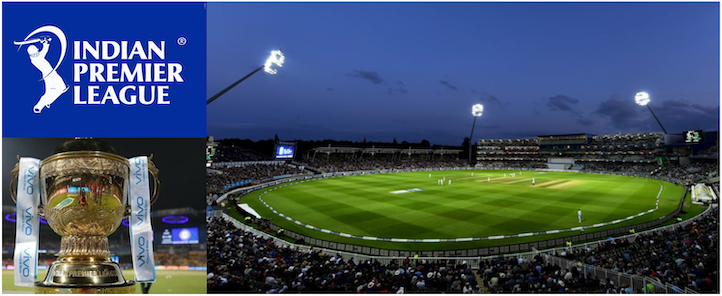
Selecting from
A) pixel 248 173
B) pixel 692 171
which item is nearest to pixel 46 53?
pixel 248 173

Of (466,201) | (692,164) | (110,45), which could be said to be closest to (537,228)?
(466,201)

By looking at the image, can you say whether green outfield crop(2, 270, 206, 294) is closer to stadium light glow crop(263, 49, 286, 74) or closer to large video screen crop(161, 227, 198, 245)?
large video screen crop(161, 227, 198, 245)

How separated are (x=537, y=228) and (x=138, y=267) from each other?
2004 cm

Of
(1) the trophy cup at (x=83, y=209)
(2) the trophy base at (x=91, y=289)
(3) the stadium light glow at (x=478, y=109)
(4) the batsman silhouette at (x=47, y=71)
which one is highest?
(3) the stadium light glow at (x=478, y=109)

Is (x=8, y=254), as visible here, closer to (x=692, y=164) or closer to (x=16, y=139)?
(x=16, y=139)

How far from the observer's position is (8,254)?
1153 cm

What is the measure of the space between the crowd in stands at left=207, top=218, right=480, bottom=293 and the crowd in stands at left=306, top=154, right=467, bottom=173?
48.1 m

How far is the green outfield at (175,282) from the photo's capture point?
10320 millimetres

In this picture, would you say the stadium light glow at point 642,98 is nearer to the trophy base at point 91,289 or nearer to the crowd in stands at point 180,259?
the crowd in stands at point 180,259

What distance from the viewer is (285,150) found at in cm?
6234

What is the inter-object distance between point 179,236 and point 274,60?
836 cm

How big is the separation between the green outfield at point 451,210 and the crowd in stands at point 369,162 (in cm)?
2960

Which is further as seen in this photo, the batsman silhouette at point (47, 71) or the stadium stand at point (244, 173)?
the stadium stand at point (244, 173)

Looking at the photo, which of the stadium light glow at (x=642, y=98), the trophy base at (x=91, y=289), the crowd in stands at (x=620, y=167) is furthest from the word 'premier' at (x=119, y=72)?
the crowd in stands at (x=620, y=167)
